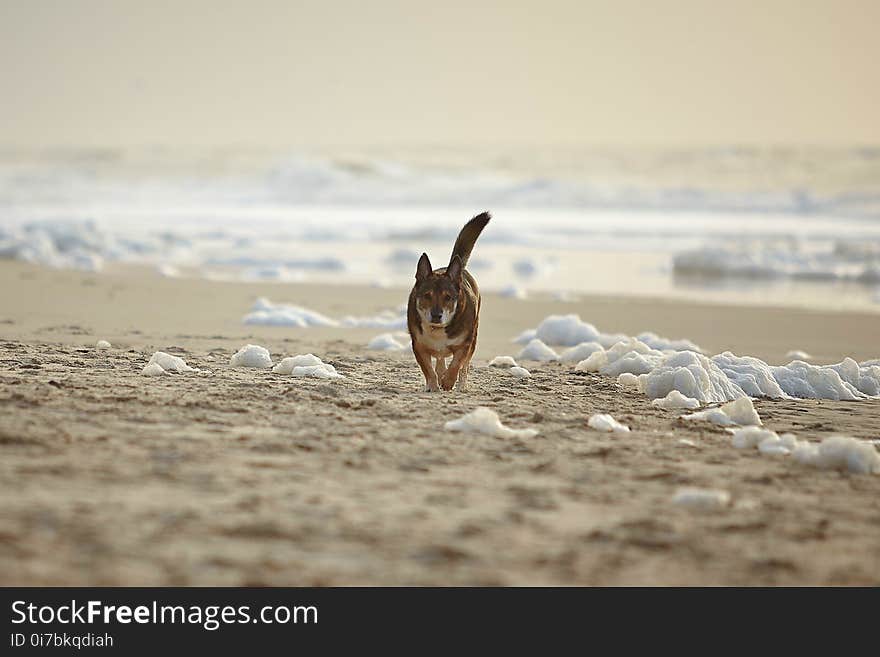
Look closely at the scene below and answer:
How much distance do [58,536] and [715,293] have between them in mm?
11688

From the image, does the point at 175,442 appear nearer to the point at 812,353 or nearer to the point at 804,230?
the point at 812,353

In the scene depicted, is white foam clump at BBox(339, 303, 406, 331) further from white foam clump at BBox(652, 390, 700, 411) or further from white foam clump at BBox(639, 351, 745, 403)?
white foam clump at BBox(652, 390, 700, 411)

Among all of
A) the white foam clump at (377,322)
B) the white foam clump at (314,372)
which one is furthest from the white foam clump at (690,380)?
the white foam clump at (377,322)

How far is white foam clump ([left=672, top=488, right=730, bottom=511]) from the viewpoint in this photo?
4164mm

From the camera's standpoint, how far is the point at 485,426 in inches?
207

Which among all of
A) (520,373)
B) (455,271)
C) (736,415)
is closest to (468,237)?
(455,271)

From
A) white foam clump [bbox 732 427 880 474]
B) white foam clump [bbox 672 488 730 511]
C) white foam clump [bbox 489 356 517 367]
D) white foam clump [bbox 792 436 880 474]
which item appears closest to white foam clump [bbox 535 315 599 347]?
white foam clump [bbox 489 356 517 367]

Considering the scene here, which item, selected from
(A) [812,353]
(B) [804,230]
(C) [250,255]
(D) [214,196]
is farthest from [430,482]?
(D) [214,196]

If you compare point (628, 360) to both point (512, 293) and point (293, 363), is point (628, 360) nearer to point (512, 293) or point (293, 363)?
point (293, 363)

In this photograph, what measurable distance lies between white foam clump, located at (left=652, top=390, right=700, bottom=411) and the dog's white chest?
126 cm

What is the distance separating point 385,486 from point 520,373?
3583mm

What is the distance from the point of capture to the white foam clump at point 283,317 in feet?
33.5

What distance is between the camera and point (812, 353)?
962 cm
